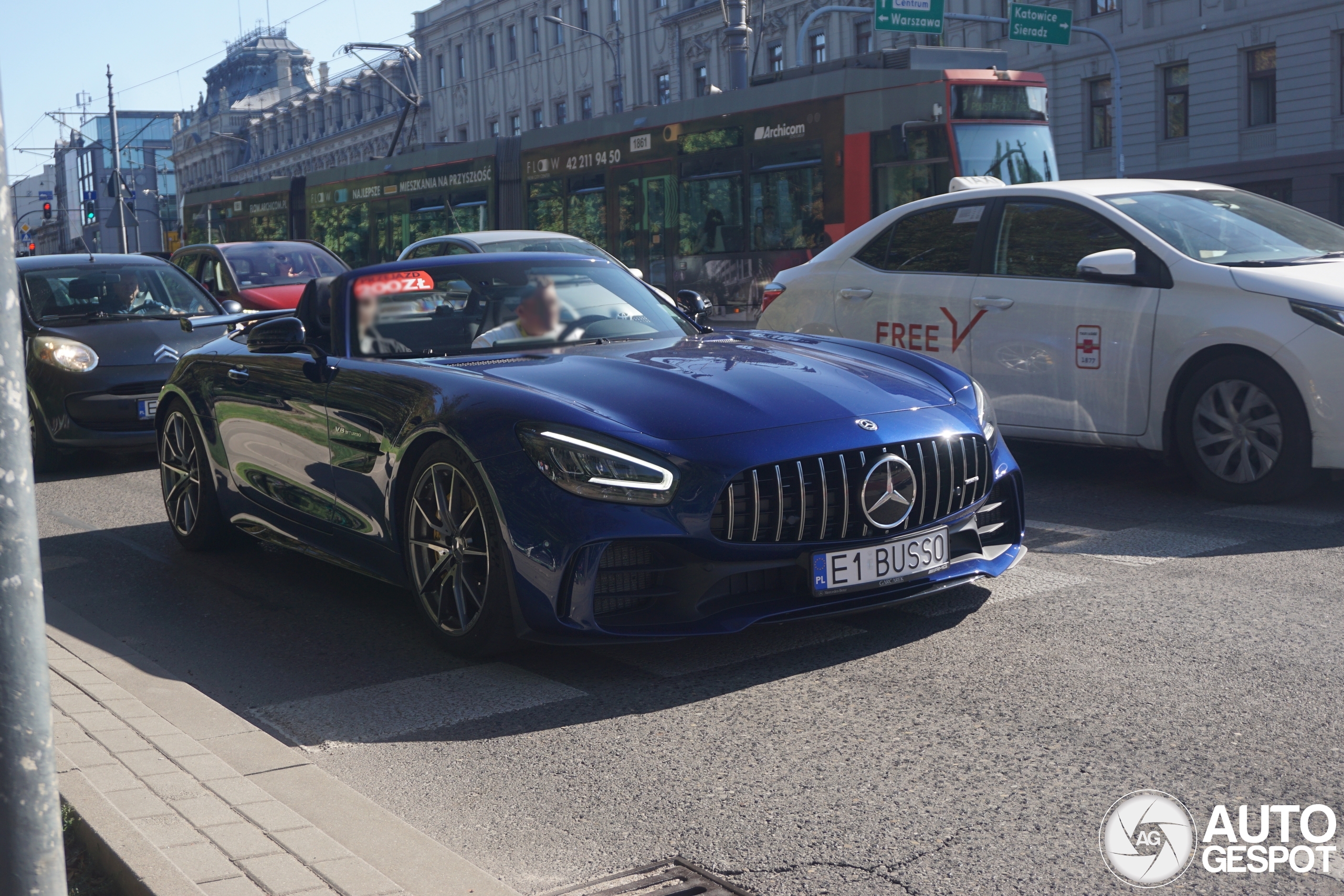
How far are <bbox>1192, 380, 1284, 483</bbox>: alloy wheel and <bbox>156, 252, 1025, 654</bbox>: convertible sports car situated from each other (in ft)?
7.11

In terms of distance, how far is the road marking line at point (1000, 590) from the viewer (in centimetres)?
503

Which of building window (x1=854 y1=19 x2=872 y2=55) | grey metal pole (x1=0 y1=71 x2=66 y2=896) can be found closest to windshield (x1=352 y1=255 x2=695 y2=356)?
grey metal pole (x1=0 y1=71 x2=66 y2=896)

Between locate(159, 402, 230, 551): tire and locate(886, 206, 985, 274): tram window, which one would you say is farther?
locate(886, 206, 985, 274): tram window

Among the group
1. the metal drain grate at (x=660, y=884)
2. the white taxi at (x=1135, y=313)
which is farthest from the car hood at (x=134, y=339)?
the metal drain grate at (x=660, y=884)

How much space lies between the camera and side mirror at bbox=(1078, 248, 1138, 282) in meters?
6.95

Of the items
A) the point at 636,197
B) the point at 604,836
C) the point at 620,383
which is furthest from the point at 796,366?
the point at 636,197

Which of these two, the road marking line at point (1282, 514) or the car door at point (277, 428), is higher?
the car door at point (277, 428)

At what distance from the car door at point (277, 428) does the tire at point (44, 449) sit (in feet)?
13.4

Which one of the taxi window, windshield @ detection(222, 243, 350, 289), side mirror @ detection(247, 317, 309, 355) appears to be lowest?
side mirror @ detection(247, 317, 309, 355)

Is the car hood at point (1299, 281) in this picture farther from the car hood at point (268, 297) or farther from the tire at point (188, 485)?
the car hood at point (268, 297)

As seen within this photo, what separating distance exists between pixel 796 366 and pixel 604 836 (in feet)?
6.93

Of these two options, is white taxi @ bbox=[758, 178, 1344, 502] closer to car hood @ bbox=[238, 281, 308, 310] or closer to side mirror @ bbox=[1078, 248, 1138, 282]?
side mirror @ bbox=[1078, 248, 1138, 282]

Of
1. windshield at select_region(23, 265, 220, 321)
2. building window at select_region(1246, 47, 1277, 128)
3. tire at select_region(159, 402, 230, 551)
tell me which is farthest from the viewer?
building window at select_region(1246, 47, 1277, 128)

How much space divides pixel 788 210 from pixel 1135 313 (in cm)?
1089
